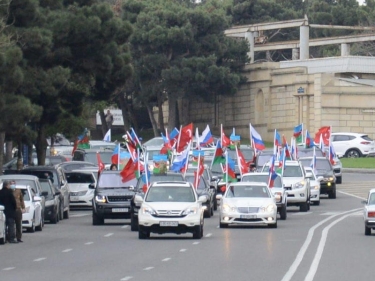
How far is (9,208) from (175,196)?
4.31 meters

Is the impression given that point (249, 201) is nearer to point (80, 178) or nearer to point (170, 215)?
point (170, 215)

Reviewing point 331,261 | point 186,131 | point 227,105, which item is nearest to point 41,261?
point 331,261

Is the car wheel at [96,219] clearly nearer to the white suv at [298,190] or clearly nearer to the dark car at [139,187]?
the dark car at [139,187]

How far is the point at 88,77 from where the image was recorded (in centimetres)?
4541

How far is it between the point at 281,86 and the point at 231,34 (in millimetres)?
11497

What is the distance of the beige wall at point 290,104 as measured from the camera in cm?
7769

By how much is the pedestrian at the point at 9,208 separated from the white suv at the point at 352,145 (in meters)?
44.3

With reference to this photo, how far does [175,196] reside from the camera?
94.0 ft

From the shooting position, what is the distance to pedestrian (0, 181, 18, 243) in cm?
2750

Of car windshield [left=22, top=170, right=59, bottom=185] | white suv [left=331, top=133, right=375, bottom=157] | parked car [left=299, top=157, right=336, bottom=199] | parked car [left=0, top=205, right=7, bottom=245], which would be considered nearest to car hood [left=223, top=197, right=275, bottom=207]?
parked car [left=0, top=205, right=7, bottom=245]

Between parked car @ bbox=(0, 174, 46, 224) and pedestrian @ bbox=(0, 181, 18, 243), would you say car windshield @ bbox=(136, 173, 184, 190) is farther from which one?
pedestrian @ bbox=(0, 181, 18, 243)

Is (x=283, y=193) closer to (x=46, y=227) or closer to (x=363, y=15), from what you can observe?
(x=46, y=227)

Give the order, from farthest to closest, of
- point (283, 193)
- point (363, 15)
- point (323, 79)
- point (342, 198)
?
point (363, 15), point (323, 79), point (342, 198), point (283, 193)

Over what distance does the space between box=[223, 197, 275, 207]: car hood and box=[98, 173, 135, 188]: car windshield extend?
466 cm
